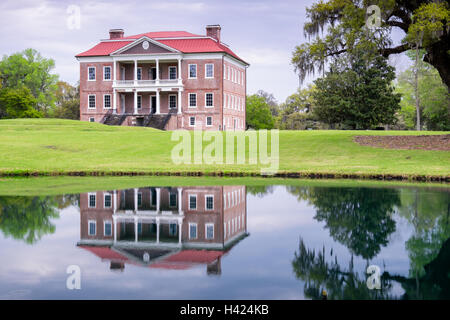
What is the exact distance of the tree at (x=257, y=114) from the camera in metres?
80.4

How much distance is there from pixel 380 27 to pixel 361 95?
3366 centimetres

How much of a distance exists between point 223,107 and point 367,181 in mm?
37499

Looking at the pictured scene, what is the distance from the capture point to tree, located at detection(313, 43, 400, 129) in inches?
2183

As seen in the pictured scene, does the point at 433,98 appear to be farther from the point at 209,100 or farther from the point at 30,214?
the point at 30,214

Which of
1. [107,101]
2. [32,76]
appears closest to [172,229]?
[107,101]

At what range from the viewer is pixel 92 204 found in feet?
42.1

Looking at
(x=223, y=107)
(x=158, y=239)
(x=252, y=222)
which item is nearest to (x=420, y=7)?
(x=252, y=222)

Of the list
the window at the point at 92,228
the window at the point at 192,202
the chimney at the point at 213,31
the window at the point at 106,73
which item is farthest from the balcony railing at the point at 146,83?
the window at the point at 92,228

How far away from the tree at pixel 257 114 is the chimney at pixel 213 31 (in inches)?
958

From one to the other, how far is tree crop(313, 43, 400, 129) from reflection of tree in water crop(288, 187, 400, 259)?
42012 mm

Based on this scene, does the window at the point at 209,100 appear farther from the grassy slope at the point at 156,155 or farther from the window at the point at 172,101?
the grassy slope at the point at 156,155

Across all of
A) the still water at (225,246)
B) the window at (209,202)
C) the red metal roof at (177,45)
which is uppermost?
the red metal roof at (177,45)
